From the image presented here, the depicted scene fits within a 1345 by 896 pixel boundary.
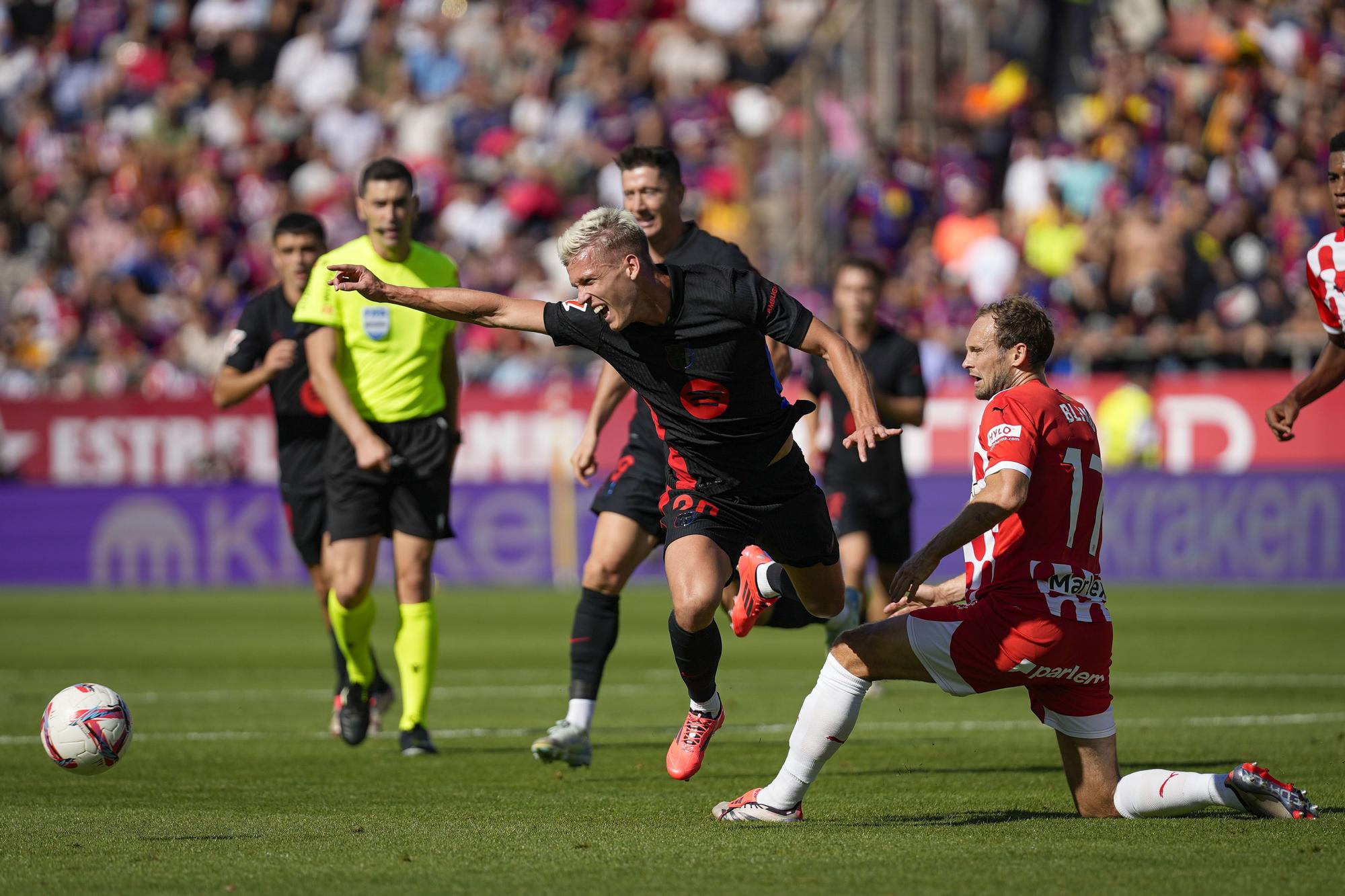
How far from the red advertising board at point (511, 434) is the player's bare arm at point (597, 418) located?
12.3 meters

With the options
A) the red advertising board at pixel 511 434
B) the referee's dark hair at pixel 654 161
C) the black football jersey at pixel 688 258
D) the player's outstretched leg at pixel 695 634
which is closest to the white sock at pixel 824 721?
the player's outstretched leg at pixel 695 634

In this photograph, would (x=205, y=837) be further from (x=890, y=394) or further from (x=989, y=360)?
(x=890, y=394)

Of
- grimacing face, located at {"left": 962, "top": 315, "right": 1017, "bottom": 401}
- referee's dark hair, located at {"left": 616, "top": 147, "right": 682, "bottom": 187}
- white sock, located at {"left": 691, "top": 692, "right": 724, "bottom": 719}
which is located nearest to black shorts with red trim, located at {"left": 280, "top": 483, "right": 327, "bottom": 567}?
referee's dark hair, located at {"left": 616, "top": 147, "right": 682, "bottom": 187}

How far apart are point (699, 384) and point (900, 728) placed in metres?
3.68

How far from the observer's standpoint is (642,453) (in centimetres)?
887

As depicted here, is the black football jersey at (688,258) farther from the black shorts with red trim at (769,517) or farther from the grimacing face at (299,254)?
the grimacing face at (299,254)

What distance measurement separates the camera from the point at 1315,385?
8.46 metres

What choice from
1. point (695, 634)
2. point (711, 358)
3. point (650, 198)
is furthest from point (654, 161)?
point (695, 634)

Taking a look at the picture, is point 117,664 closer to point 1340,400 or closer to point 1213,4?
point 1340,400

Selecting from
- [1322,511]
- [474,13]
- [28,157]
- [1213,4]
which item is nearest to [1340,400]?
→ [1322,511]

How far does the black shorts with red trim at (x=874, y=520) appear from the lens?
38.2 ft

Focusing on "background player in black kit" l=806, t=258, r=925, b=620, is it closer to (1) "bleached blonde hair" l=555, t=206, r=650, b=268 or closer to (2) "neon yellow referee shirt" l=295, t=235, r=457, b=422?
(2) "neon yellow referee shirt" l=295, t=235, r=457, b=422

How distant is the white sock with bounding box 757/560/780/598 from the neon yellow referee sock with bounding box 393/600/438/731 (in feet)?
6.98

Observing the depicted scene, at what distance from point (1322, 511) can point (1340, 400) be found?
1400 mm
